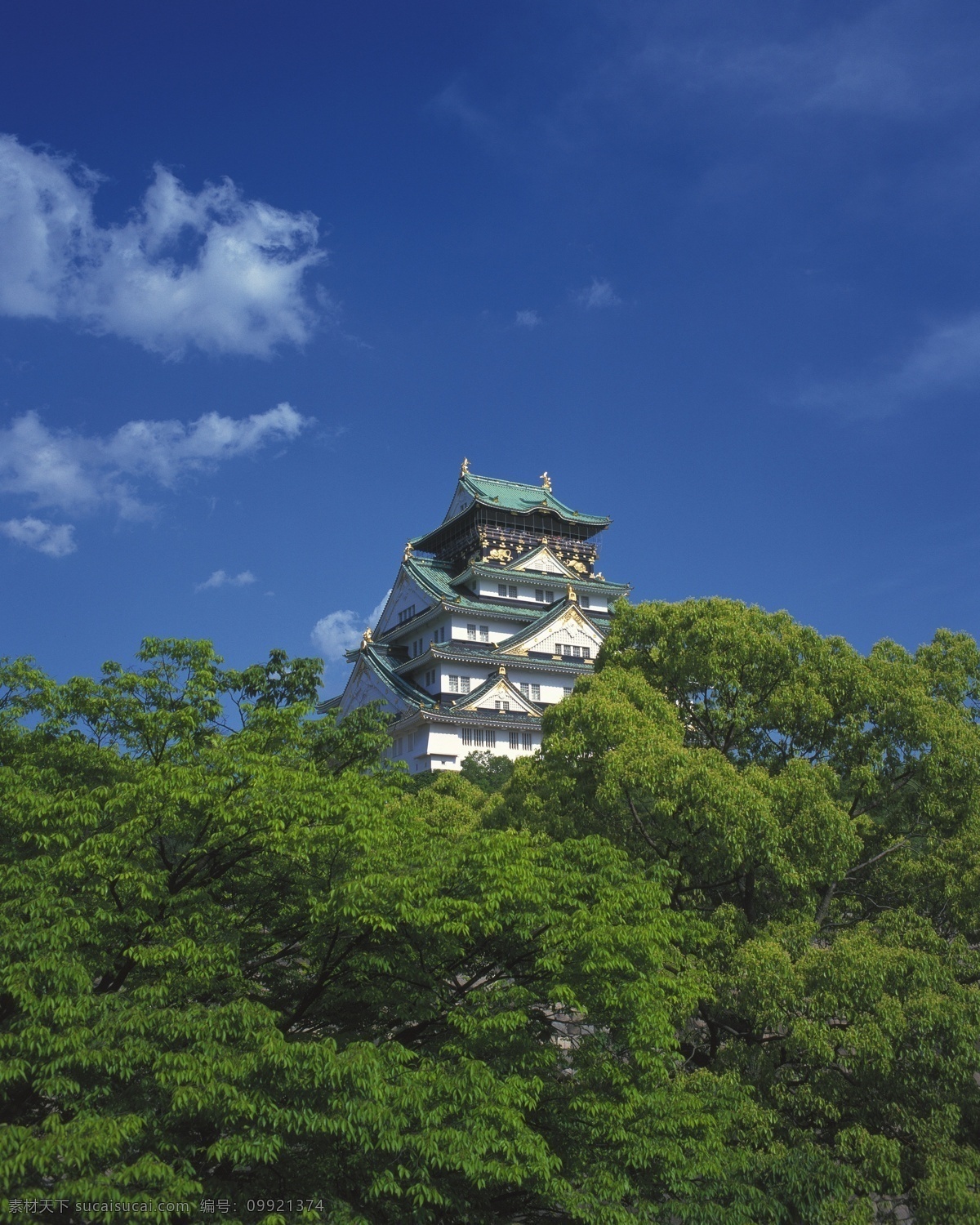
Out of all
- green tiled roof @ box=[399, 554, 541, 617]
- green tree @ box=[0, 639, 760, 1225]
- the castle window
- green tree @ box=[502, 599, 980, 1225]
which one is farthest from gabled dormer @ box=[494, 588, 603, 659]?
green tree @ box=[0, 639, 760, 1225]

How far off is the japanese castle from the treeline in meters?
25.1

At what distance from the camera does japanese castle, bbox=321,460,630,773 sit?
143ft

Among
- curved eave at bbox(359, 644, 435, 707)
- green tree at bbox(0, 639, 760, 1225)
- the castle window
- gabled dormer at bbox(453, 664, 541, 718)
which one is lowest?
green tree at bbox(0, 639, 760, 1225)

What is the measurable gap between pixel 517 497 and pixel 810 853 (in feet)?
137

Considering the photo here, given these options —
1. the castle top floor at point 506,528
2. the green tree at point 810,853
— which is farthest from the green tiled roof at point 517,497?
the green tree at point 810,853

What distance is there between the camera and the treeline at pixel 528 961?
981cm

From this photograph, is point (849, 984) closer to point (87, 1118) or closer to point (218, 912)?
point (218, 912)

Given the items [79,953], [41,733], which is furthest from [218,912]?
[41,733]

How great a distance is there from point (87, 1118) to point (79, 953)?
2.20 metres

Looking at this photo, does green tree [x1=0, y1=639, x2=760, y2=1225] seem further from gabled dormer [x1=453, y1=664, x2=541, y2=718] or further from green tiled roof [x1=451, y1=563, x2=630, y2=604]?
green tiled roof [x1=451, y1=563, x2=630, y2=604]

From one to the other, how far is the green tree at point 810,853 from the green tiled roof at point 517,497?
34.3m

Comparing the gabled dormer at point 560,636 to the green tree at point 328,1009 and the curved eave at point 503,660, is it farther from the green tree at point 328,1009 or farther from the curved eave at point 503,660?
the green tree at point 328,1009

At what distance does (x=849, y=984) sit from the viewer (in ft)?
40.0

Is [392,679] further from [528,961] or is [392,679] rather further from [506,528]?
[528,961]
